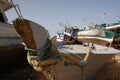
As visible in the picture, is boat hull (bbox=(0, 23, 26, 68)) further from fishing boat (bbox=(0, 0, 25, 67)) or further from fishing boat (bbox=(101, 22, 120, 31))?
fishing boat (bbox=(101, 22, 120, 31))

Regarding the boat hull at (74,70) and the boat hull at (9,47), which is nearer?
the boat hull at (74,70)

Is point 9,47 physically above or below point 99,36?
above

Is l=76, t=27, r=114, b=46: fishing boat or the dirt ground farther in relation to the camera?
l=76, t=27, r=114, b=46: fishing boat

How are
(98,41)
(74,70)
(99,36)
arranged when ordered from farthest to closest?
(98,41)
(99,36)
(74,70)

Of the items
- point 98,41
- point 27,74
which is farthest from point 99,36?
point 27,74

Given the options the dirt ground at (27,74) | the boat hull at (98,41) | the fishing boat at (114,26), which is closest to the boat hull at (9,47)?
the dirt ground at (27,74)

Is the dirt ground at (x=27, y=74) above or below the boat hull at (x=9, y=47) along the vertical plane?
below

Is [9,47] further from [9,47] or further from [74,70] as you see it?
[74,70]

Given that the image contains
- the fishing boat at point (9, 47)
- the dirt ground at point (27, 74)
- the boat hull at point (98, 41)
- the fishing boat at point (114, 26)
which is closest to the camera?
the fishing boat at point (9, 47)

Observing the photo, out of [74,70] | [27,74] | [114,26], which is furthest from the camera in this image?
[114,26]

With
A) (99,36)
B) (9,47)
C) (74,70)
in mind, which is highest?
(9,47)

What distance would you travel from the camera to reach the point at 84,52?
5.08 meters

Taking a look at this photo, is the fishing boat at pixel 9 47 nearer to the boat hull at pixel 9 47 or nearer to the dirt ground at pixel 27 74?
the boat hull at pixel 9 47

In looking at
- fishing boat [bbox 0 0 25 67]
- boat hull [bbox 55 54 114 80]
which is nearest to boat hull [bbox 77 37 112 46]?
fishing boat [bbox 0 0 25 67]
